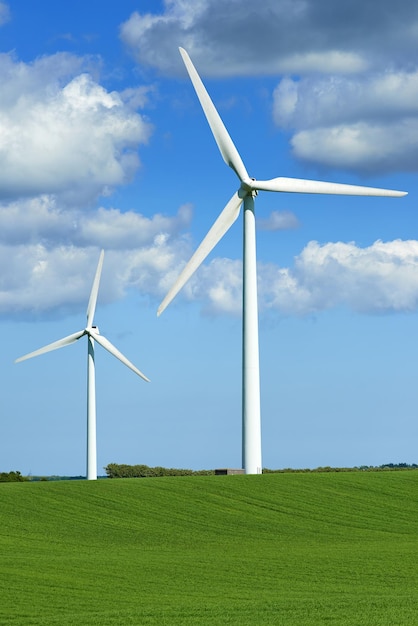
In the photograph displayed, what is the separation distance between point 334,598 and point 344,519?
22.0 metres

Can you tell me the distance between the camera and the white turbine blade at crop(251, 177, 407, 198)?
185 ft

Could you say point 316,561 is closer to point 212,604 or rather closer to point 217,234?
point 212,604

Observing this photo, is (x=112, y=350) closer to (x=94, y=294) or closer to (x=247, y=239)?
(x=94, y=294)

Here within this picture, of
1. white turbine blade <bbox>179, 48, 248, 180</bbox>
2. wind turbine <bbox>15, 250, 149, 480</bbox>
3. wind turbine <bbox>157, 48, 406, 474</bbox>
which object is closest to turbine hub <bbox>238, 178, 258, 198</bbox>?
wind turbine <bbox>157, 48, 406, 474</bbox>

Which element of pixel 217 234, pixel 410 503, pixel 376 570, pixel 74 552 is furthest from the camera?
pixel 217 234

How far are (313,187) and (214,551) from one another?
24970 mm

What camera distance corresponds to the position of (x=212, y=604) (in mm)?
24469

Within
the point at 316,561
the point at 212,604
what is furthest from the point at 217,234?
the point at 212,604

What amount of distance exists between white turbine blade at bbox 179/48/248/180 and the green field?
16.5m

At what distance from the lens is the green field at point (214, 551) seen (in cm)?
2345

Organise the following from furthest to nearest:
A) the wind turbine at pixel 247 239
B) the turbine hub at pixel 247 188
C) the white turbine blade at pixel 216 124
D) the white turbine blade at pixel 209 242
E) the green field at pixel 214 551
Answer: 1. the turbine hub at pixel 247 188
2. the white turbine blade at pixel 216 124
3. the wind turbine at pixel 247 239
4. the white turbine blade at pixel 209 242
5. the green field at pixel 214 551

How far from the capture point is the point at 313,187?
185 feet

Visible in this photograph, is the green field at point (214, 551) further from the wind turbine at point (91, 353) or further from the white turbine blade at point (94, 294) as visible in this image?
the white turbine blade at point (94, 294)

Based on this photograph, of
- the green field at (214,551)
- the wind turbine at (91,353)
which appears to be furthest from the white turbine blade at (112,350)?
the green field at (214,551)
